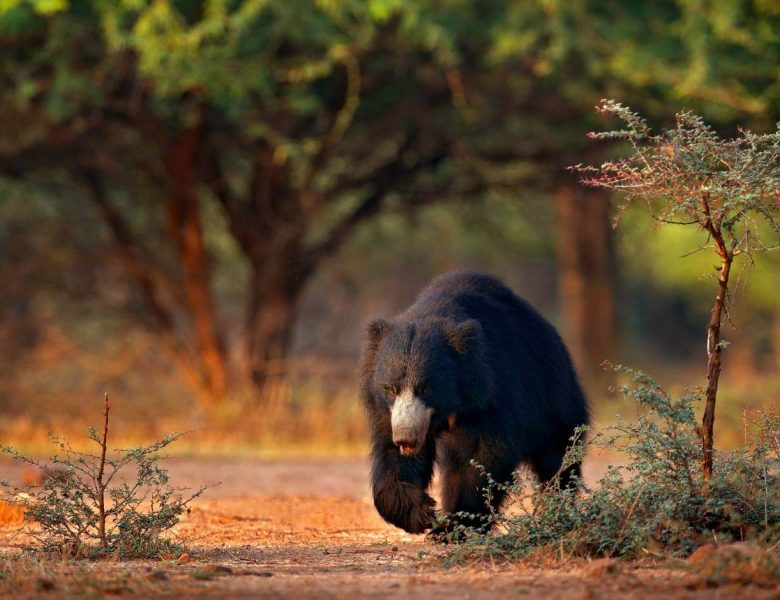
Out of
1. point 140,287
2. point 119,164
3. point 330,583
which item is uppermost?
point 119,164

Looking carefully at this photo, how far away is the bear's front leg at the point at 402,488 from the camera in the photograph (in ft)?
20.4

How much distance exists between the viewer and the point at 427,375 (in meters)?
5.89

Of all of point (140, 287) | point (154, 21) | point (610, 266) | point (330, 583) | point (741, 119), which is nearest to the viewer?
point (330, 583)

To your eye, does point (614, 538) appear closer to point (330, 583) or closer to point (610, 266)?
point (330, 583)

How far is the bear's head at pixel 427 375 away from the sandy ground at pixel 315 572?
577 millimetres

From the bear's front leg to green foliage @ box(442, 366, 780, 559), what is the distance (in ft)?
1.96

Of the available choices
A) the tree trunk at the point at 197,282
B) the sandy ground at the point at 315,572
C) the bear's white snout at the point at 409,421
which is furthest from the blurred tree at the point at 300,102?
the bear's white snout at the point at 409,421

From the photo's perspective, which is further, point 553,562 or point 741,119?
point 741,119

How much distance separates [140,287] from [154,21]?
183 inches

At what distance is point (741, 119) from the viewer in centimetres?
1420

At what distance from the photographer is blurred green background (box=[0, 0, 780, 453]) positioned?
12422 millimetres

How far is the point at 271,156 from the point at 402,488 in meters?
8.88

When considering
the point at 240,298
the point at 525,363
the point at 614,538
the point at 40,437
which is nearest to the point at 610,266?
the point at 240,298

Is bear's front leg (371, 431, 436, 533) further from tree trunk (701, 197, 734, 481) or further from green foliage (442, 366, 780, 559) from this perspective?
tree trunk (701, 197, 734, 481)
